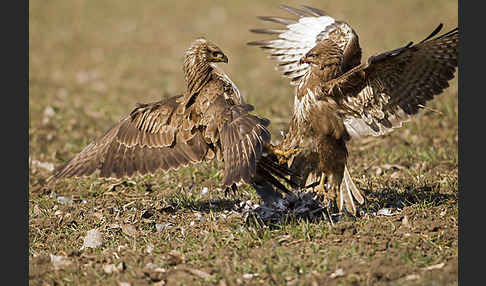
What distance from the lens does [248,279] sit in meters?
4.56

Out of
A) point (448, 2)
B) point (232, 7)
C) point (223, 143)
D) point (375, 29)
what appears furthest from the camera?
point (232, 7)

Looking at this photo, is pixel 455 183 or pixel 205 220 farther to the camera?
pixel 455 183

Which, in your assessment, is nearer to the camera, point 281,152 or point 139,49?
point 281,152

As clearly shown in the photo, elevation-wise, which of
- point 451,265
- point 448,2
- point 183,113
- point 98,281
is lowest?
point 98,281

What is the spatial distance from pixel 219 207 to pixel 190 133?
95cm

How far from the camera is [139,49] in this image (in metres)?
14.7

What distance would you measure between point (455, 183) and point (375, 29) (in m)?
8.12

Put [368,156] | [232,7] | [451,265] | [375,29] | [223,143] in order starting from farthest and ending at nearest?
[232,7] → [375,29] → [368,156] → [223,143] → [451,265]

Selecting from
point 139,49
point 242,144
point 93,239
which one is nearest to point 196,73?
point 242,144

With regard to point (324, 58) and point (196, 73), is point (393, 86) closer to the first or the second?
point (324, 58)

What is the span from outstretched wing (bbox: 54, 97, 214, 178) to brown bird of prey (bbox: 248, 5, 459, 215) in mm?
922

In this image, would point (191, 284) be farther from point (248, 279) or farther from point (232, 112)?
point (232, 112)

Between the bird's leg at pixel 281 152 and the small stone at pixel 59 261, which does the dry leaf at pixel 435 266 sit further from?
the small stone at pixel 59 261

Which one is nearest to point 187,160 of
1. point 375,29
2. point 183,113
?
point 183,113
